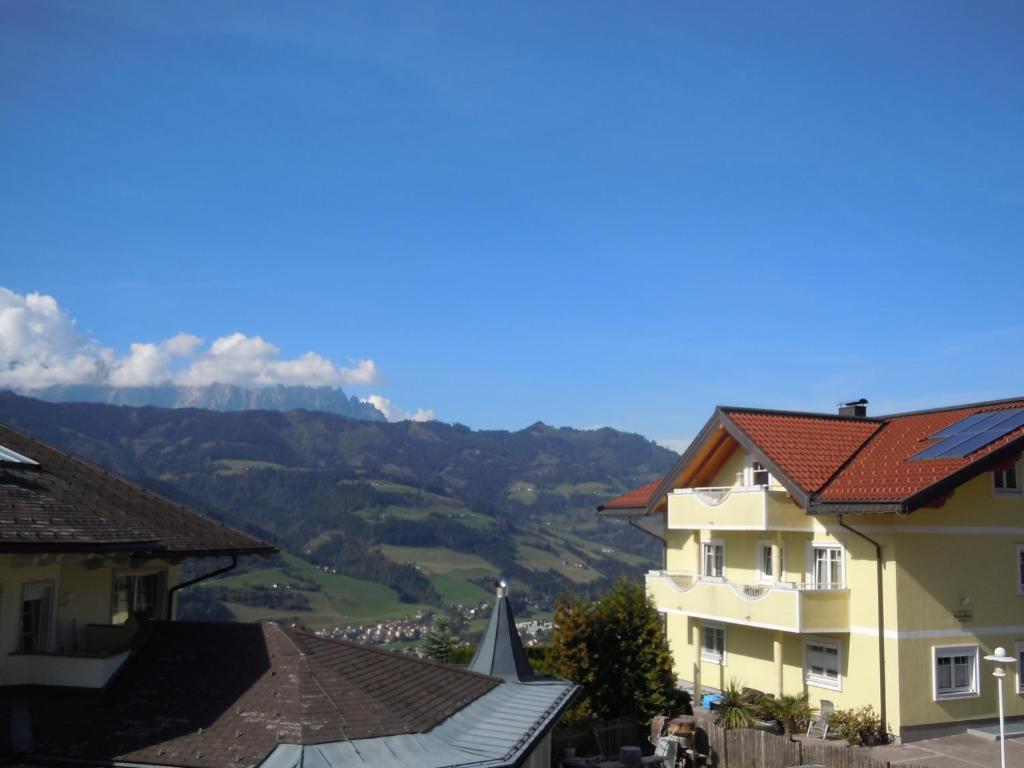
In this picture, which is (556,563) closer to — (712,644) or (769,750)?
(712,644)

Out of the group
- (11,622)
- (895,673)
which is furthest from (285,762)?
(895,673)

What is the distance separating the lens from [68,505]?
14242 millimetres

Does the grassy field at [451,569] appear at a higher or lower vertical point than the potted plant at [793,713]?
lower

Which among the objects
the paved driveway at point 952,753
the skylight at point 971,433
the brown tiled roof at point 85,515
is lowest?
the paved driveway at point 952,753

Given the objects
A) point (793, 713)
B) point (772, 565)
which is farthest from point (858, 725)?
point (772, 565)

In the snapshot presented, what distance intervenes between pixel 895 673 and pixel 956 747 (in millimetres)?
2055

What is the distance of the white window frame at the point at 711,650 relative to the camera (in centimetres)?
2983

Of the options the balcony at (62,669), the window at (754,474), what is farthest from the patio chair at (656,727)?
the balcony at (62,669)

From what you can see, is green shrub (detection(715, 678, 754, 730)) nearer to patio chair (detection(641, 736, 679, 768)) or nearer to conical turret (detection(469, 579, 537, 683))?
patio chair (detection(641, 736, 679, 768))

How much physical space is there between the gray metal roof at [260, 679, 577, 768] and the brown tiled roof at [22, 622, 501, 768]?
19 cm

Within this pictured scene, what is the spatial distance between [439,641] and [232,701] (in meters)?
25.8

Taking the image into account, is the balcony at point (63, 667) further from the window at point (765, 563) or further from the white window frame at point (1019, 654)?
the white window frame at point (1019, 654)

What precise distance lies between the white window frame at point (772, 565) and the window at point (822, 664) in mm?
2046

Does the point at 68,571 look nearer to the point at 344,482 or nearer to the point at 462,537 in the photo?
the point at 462,537
